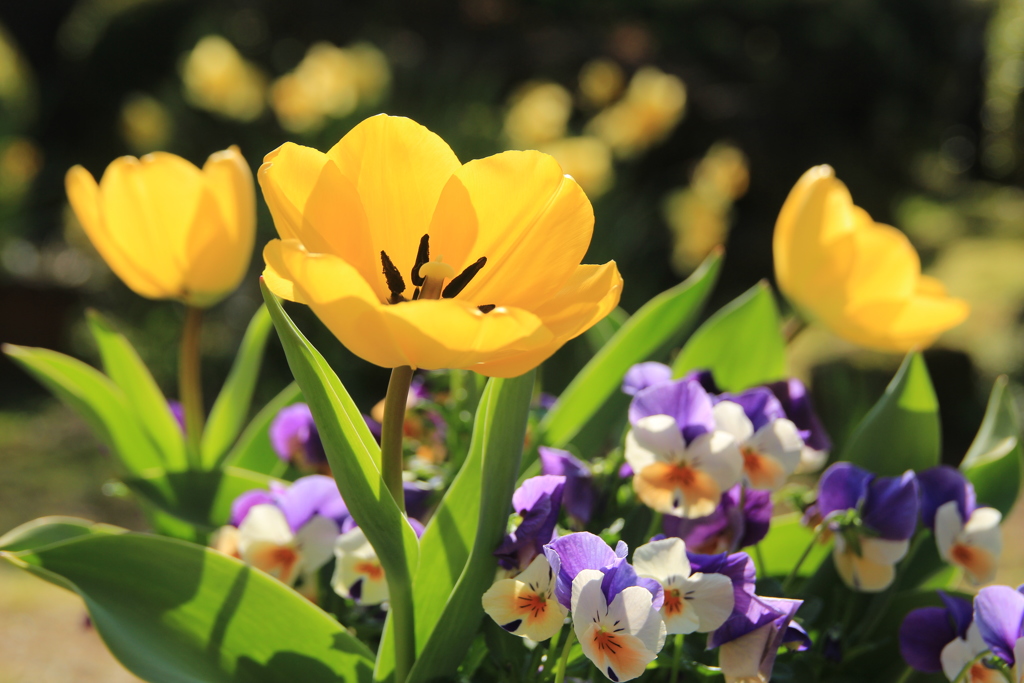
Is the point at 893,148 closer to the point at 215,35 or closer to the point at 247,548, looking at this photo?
the point at 215,35

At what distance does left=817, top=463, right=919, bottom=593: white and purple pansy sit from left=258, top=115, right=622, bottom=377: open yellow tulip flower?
30cm

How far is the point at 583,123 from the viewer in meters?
5.33

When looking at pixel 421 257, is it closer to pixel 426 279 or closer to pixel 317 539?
pixel 426 279

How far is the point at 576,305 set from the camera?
0.50 meters

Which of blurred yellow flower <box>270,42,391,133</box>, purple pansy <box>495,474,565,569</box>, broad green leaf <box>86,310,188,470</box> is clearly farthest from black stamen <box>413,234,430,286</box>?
blurred yellow flower <box>270,42,391,133</box>

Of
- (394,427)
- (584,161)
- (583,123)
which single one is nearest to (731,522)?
(394,427)

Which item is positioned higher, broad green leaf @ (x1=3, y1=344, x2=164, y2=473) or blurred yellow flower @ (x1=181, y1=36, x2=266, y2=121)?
broad green leaf @ (x1=3, y1=344, x2=164, y2=473)

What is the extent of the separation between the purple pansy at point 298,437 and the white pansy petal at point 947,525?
0.56 meters

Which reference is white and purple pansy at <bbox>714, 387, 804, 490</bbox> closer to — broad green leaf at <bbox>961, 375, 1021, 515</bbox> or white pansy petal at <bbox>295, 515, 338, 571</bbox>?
broad green leaf at <bbox>961, 375, 1021, 515</bbox>

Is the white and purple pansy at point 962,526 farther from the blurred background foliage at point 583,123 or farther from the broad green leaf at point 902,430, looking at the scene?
the blurred background foliage at point 583,123

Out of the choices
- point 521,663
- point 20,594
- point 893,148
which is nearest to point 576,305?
point 521,663

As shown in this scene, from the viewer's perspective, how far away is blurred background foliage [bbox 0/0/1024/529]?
140 inches

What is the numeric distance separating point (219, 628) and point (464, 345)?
327mm

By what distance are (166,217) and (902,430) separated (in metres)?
0.71
